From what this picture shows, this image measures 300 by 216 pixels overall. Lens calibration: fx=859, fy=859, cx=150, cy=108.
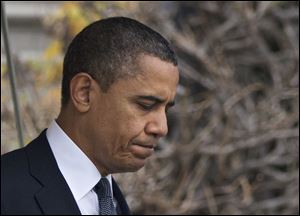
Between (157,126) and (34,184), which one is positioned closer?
(34,184)

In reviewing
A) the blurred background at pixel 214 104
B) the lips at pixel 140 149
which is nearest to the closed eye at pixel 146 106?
the lips at pixel 140 149

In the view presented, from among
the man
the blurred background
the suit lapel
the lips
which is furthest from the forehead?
the blurred background

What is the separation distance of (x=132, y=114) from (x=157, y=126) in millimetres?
78

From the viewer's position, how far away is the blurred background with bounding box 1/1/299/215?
19.0ft

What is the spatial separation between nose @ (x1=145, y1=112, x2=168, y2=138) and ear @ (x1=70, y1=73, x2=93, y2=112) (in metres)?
0.17

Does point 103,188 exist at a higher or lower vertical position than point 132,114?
lower

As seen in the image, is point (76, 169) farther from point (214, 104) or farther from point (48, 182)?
point (214, 104)

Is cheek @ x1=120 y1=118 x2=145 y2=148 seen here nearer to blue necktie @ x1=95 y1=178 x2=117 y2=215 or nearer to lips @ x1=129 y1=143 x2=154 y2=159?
lips @ x1=129 y1=143 x2=154 y2=159

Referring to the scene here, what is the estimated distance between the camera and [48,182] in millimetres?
2174

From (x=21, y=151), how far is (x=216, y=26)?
5.00 metres

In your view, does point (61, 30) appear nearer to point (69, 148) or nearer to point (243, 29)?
point (243, 29)

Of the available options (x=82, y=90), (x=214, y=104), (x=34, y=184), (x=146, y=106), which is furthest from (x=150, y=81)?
(x=214, y=104)

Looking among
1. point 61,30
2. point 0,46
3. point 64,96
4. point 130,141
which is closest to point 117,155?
point 130,141

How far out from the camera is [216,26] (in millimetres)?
7141
